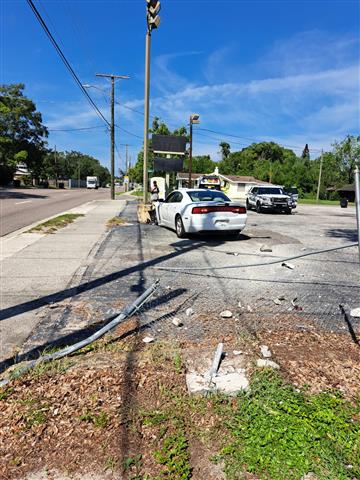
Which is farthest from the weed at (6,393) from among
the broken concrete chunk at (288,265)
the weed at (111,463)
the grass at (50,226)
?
the grass at (50,226)

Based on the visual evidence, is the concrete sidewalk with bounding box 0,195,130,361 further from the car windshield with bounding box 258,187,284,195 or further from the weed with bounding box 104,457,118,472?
the car windshield with bounding box 258,187,284,195

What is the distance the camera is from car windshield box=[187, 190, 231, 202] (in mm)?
10078

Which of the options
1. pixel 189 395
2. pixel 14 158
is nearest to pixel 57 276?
pixel 189 395

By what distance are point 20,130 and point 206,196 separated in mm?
47779

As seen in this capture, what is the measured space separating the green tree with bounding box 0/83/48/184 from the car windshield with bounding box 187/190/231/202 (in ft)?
122

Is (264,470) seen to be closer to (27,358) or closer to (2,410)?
(2,410)

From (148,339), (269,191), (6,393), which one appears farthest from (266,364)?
(269,191)

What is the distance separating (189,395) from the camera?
8.95ft

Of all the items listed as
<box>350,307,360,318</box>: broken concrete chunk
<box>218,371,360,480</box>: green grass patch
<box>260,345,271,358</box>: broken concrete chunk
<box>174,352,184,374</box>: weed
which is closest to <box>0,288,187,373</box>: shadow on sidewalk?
<box>174,352,184,374</box>: weed

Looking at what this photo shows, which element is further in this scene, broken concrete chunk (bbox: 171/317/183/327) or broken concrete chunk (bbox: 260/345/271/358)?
broken concrete chunk (bbox: 171/317/183/327)

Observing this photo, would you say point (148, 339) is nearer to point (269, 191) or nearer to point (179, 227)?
point (179, 227)

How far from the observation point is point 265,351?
133 inches

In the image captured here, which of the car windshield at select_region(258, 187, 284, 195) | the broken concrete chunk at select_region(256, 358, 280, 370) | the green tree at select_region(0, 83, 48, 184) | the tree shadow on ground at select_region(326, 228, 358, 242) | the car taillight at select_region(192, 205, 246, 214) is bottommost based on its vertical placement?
the broken concrete chunk at select_region(256, 358, 280, 370)

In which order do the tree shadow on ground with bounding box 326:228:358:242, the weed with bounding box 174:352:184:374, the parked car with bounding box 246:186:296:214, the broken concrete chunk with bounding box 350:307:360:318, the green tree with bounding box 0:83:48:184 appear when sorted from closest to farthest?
the weed with bounding box 174:352:184:374 < the broken concrete chunk with bounding box 350:307:360:318 < the tree shadow on ground with bounding box 326:228:358:242 < the parked car with bounding box 246:186:296:214 < the green tree with bounding box 0:83:48:184
